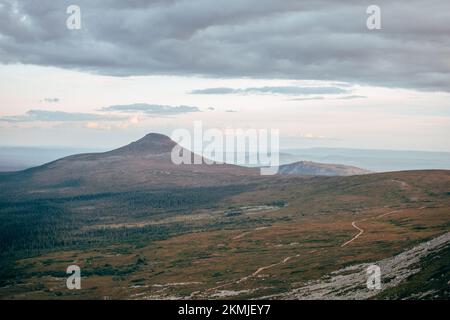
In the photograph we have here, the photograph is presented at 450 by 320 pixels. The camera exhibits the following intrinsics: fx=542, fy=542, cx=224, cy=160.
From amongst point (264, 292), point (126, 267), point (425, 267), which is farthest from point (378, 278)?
point (126, 267)

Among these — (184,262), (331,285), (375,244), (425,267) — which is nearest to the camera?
(425,267)

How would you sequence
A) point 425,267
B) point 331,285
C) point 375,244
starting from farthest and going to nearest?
point 375,244 → point 331,285 → point 425,267
